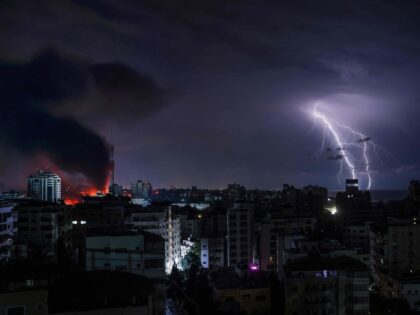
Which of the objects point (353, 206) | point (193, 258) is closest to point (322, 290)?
point (193, 258)

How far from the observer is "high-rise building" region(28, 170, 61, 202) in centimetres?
3653

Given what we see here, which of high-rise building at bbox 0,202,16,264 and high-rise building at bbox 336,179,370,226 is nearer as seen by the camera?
high-rise building at bbox 0,202,16,264

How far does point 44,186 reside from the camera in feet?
122

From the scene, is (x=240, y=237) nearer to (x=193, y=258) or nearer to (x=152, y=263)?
(x=193, y=258)

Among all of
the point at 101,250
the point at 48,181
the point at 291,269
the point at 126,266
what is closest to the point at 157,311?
the point at 126,266

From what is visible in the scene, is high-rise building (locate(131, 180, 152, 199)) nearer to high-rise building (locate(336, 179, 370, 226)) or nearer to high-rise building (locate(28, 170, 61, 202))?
high-rise building (locate(28, 170, 61, 202))

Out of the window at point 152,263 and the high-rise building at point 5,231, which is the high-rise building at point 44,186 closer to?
the high-rise building at point 5,231

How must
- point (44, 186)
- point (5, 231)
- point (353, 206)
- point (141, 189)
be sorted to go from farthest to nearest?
1. point (141, 189)
2. point (44, 186)
3. point (353, 206)
4. point (5, 231)

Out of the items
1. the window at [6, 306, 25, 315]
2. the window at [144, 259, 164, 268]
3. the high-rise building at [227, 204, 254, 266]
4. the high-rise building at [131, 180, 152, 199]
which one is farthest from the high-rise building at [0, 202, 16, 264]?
the high-rise building at [131, 180, 152, 199]

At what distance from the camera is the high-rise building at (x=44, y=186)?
3653 cm

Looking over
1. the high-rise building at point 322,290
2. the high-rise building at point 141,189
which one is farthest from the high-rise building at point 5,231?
Result: the high-rise building at point 141,189

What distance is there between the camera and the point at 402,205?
3800 cm

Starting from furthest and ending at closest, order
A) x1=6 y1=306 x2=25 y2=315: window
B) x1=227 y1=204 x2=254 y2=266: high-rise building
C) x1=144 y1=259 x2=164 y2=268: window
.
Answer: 1. x1=227 y1=204 x2=254 y2=266: high-rise building
2. x1=144 y1=259 x2=164 y2=268: window
3. x1=6 y1=306 x2=25 y2=315: window

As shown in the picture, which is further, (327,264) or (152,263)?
(327,264)
